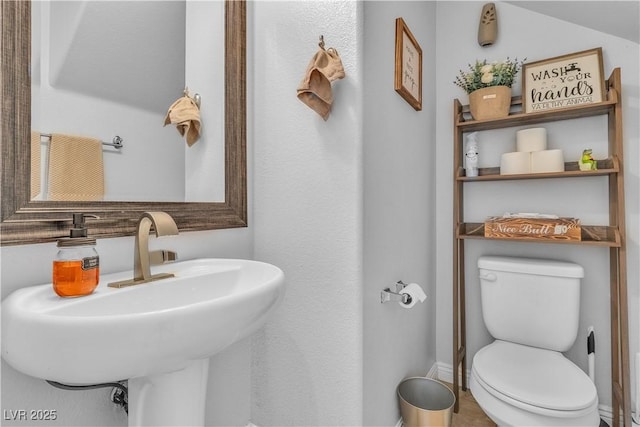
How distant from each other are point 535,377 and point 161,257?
1366 millimetres

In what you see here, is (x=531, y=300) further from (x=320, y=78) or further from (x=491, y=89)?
(x=320, y=78)

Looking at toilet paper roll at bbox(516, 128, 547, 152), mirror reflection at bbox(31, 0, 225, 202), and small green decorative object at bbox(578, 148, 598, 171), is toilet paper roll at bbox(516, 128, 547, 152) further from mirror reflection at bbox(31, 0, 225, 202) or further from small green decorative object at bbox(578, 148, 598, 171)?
mirror reflection at bbox(31, 0, 225, 202)

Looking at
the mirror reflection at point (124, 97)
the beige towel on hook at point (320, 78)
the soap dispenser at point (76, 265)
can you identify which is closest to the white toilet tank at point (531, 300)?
the beige towel on hook at point (320, 78)

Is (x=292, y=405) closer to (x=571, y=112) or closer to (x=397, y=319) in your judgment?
(x=397, y=319)

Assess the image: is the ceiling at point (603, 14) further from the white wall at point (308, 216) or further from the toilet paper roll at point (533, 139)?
the white wall at point (308, 216)

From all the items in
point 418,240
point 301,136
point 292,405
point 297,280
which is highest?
point 301,136

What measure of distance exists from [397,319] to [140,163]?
1090mm

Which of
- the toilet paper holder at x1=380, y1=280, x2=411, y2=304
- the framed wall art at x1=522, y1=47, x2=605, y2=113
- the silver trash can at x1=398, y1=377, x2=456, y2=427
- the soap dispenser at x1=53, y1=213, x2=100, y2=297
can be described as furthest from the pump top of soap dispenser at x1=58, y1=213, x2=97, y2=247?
the framed wall art at x1=522, y1=47, x2=605, y2=113

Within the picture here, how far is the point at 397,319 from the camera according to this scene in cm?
132

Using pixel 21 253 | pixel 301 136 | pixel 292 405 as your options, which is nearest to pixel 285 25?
pixel 301 136

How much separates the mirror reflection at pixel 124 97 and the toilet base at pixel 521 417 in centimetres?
121

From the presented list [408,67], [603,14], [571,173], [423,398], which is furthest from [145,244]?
[603,14]

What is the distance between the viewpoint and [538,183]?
5.24ft

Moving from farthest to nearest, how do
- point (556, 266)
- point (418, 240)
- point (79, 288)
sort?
1. point (418, 240)
2. point (556, 266)
3. point (79, 288)
